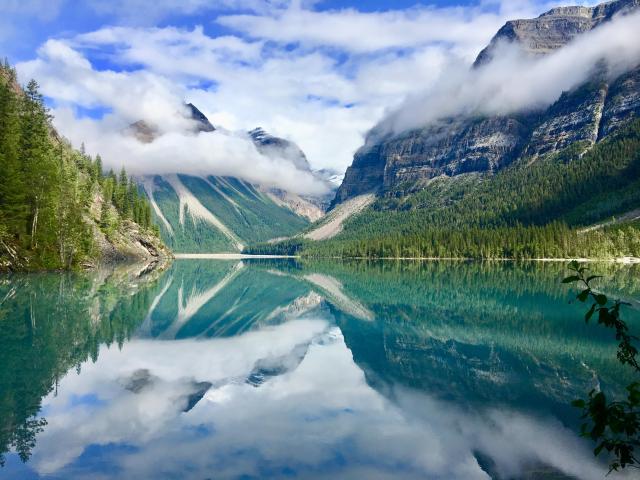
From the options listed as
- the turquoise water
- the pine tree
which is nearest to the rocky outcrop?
the pine tree

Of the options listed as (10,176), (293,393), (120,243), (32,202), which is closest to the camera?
(293,393)

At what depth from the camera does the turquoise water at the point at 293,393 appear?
1462cm

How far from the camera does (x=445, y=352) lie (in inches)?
1266

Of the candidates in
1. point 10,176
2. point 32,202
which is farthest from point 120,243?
point 10,176

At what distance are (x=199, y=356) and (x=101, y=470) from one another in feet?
57.8

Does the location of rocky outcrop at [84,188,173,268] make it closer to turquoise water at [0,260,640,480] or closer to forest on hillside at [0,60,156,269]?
forest on hillside at [0,60,156,269]

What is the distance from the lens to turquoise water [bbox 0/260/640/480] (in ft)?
48.0

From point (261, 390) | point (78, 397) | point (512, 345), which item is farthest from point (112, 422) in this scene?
point (512, 345)

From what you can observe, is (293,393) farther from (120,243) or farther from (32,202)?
(120,243)

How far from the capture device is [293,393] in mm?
22750

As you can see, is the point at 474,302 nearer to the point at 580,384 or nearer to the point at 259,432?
the point at 580,384

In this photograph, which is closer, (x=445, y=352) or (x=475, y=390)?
(x=475, y=390)

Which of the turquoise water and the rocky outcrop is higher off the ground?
the rocky outcrop

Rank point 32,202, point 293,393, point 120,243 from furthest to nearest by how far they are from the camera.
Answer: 1. point 120,243
2. point 32,202
3. point 293,393
